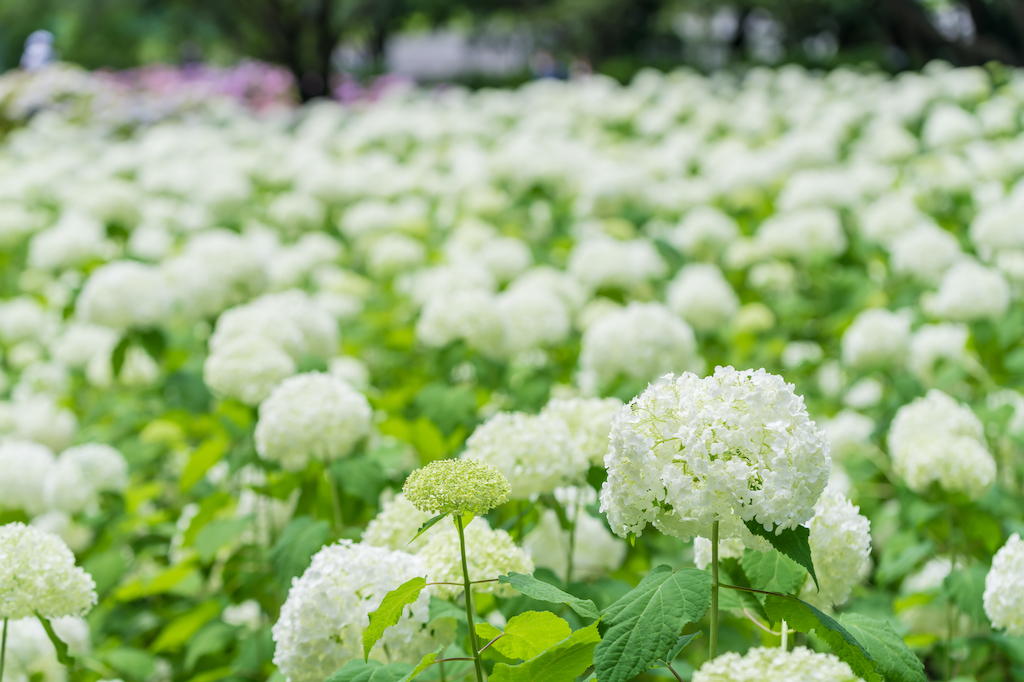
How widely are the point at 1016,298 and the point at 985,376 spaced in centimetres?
66

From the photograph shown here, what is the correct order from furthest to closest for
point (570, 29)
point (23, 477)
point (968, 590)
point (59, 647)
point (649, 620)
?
1. point (570, 29)
2. point (23, 477)
3. point (968, 590)
4. point (59, 647)
5. point (649, 620)

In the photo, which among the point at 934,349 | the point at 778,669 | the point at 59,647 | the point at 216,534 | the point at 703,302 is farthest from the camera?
the point at 703,302

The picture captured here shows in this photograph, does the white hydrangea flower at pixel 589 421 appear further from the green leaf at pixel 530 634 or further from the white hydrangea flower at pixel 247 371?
the white hydrangea flower at pixel 247 371

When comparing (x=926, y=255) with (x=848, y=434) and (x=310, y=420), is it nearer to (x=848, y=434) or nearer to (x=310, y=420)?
(x=848, y=434)

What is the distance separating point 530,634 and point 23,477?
6.96ft

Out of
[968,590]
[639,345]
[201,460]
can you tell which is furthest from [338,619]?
[639,345]

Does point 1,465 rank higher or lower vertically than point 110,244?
higher

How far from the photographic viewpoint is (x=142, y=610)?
123 inches

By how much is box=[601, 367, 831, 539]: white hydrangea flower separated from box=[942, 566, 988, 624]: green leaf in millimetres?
1090

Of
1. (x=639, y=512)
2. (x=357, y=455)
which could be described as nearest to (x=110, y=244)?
(x=357, y=455)

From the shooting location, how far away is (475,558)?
1555 mm

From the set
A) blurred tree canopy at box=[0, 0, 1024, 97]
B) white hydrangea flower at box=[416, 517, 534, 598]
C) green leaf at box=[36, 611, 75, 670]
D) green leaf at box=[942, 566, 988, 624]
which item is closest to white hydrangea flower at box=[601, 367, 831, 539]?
white hydrangea flower at box=[416, 517, 534, 598]

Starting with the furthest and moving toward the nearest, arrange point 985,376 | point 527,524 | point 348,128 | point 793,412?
1. point 348,128
2. point 985,376
3. point 527,524
4. point 793,412

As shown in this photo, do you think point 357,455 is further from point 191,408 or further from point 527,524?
point 191,408
